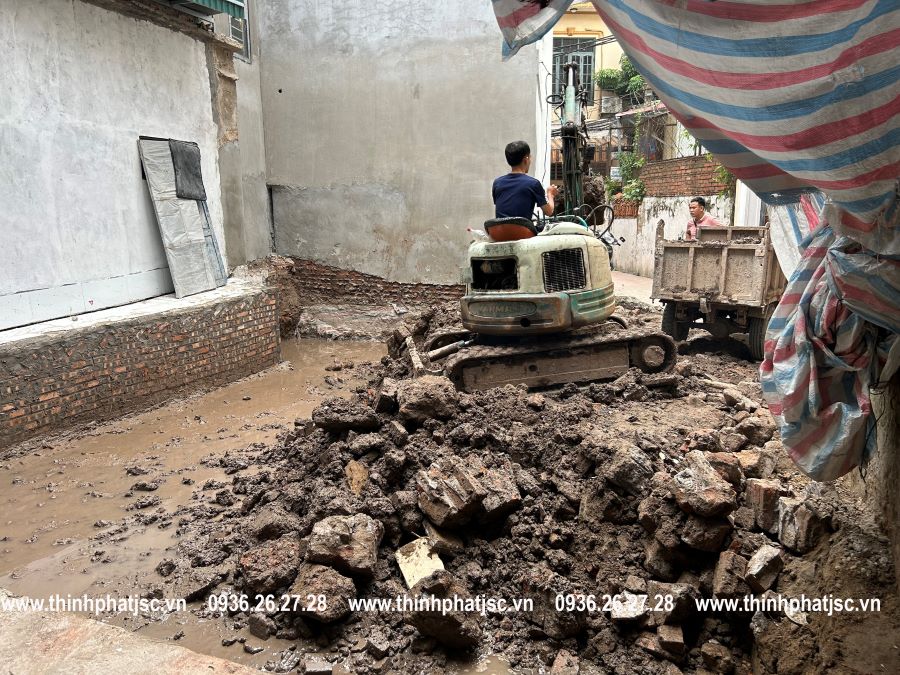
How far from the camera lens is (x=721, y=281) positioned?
7.86 metres

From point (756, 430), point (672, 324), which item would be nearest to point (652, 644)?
point (756, 430)

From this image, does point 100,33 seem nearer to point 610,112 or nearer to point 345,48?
point 345,48

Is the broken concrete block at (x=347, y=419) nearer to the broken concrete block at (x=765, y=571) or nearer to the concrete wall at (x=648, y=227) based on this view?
the broken concrete block at (x=765, y=571)

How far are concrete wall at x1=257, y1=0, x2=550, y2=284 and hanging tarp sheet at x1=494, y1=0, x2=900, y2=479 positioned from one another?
9640 millimetres

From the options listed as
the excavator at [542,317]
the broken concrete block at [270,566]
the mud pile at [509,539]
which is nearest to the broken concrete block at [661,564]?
the mud pile at [509,539]

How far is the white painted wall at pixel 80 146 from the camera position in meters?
6.43

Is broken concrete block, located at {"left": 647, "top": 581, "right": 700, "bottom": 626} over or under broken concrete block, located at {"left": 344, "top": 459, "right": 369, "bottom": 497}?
under

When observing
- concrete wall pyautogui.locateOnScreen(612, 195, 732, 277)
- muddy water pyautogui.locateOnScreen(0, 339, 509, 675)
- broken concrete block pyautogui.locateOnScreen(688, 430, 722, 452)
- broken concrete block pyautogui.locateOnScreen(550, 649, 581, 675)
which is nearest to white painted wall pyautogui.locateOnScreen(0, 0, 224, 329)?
muddy water pyautogui.locateOnScreen(0, 339, 509, 675)

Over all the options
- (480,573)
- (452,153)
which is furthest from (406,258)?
(480,573)

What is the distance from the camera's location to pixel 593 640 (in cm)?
321

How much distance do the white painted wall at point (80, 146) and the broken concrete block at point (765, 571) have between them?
681cm

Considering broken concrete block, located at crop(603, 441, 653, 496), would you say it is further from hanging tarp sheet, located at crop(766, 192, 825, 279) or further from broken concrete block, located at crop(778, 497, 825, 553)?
hanging tarp sheet, located at crop(766, 192, 825, 279)

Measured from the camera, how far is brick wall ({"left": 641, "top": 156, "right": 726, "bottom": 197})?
55.4 ft

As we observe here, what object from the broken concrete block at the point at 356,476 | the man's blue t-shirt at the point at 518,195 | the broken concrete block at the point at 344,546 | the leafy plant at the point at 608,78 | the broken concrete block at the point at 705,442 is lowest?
the broken concrete block at the point at 344,546
